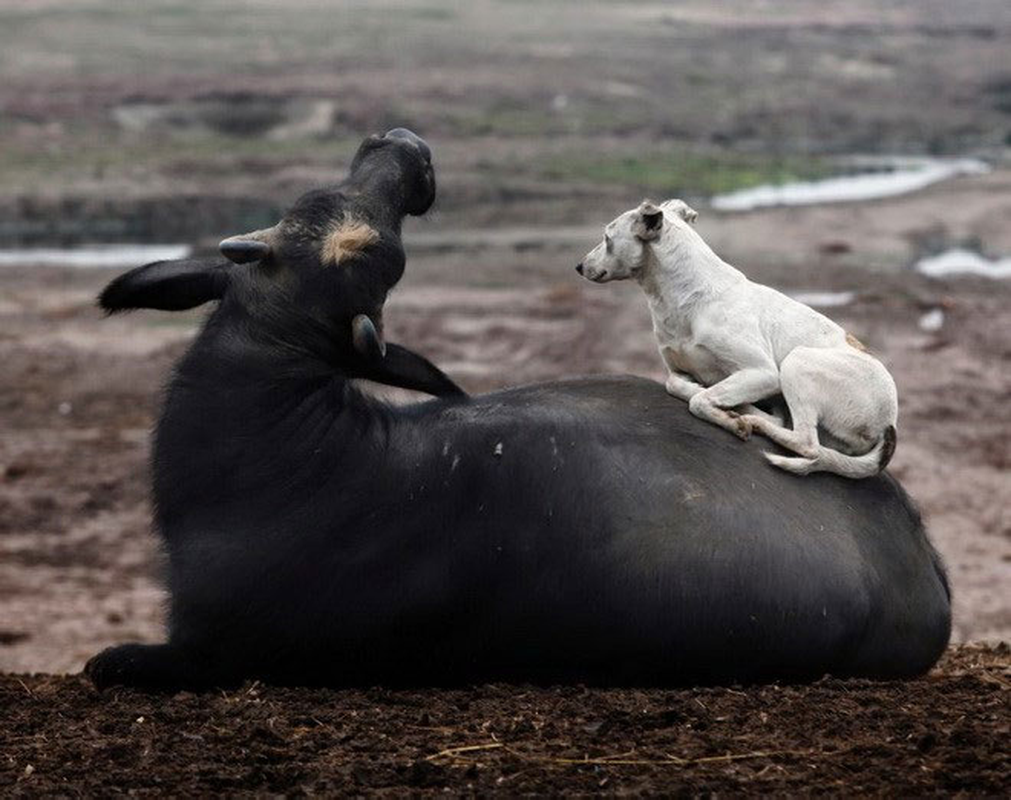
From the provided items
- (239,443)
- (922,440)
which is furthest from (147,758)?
(922,440)

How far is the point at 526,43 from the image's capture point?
160 feet

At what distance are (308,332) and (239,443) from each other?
1.49 ft

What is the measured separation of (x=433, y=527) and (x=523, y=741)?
945 millimetres

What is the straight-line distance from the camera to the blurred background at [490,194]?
45.3ft

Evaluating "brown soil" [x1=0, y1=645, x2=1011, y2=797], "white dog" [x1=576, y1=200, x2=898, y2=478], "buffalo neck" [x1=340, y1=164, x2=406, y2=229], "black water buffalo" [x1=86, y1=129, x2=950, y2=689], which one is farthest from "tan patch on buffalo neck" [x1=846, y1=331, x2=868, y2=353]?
"buffalo neck" [x1=340, y1=164, x2=406, y2=229]

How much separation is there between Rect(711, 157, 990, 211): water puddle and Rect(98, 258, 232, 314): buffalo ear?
2061cm

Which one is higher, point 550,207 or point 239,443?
point 239,443

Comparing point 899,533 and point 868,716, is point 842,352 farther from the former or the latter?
point 868,716

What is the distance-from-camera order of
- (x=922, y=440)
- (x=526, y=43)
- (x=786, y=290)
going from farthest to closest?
(x=526, y=43) → (x=786, y=290) → (x=922, y=440)

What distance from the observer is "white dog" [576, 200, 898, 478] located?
681 cm

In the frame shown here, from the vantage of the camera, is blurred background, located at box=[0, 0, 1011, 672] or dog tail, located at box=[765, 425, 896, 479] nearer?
dog tail, located at box=[765, 425, 896, 479]

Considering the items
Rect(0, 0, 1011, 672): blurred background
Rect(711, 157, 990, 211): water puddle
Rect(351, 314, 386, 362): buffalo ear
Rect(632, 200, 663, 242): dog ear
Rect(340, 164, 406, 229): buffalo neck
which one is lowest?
Rect(711, 157, 990, 211): water puddle

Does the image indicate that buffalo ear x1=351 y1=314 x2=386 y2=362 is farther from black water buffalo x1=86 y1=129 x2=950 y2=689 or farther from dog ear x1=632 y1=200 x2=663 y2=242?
dog ear x1=632 y1=200 x2=663 y2=242

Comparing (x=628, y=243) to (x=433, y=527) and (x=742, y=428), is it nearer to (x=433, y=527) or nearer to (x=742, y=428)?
(x=742, y=428)
